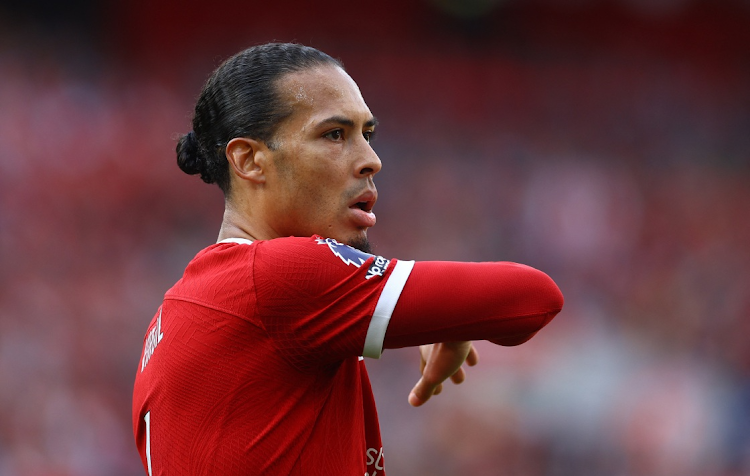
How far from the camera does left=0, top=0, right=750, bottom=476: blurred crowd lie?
7.34m

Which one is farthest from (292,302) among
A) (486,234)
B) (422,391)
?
(486,234)

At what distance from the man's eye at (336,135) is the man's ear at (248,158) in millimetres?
159

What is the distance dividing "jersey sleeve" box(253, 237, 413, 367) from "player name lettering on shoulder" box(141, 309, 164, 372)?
0.42 m

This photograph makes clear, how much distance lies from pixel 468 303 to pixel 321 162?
568 millimetres

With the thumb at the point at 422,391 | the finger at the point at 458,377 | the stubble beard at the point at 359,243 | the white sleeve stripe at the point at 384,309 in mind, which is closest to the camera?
the white sleeve stripe at the point at 384,309

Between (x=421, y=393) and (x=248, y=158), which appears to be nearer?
(x=248, y=158)

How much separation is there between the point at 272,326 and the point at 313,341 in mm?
93

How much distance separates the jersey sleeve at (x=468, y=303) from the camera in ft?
5.62

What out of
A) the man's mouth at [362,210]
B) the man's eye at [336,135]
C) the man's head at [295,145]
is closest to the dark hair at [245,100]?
the man's head at [295,145]

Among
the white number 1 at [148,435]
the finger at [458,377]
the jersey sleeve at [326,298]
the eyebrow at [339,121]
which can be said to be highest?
the eyebrow at [339,121]

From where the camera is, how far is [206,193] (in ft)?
27.1

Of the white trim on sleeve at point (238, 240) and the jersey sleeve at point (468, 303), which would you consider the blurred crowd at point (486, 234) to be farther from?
the jersey sleeve at point (468, 303)

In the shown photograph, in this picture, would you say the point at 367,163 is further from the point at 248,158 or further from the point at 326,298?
the point at 326,298

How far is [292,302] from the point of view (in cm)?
174
